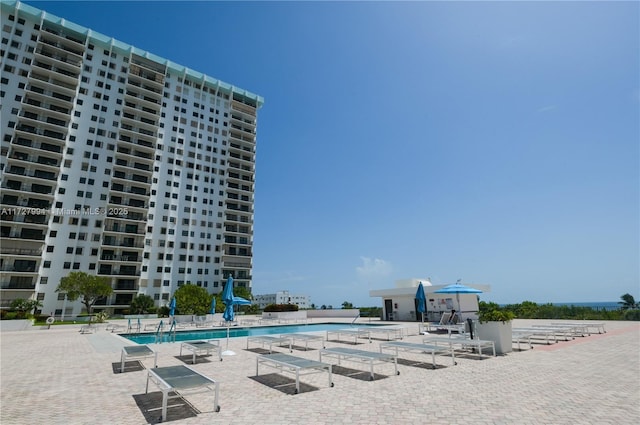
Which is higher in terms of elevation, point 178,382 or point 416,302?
point 416,302

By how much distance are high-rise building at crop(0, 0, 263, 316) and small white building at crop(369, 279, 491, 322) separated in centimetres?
3837

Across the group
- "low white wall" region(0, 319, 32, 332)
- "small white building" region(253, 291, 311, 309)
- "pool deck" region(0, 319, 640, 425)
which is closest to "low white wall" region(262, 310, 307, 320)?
"low white wall" region(0, 319, 32, 332)

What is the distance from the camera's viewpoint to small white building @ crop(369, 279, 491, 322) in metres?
27.0

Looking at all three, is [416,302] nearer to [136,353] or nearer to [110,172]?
[136,353]

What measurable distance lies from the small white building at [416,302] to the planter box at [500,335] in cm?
1347

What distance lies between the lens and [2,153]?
46469 mm

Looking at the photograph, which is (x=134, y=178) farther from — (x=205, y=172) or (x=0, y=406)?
(x=0, y=406)

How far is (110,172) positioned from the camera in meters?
54.1

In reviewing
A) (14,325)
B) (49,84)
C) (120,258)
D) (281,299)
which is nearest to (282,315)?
(14,325)

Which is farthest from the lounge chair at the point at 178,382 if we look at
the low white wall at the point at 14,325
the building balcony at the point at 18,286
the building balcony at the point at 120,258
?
→ the building balcony at the point at 120,258

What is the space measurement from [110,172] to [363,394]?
6118 centimetres

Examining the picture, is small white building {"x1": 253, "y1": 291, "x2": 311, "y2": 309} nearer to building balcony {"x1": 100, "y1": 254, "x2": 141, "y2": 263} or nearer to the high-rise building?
the high-rise building

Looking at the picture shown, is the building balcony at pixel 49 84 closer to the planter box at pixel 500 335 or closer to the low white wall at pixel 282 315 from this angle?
the low white wall at pixel 282 315

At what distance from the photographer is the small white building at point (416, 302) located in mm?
27047
